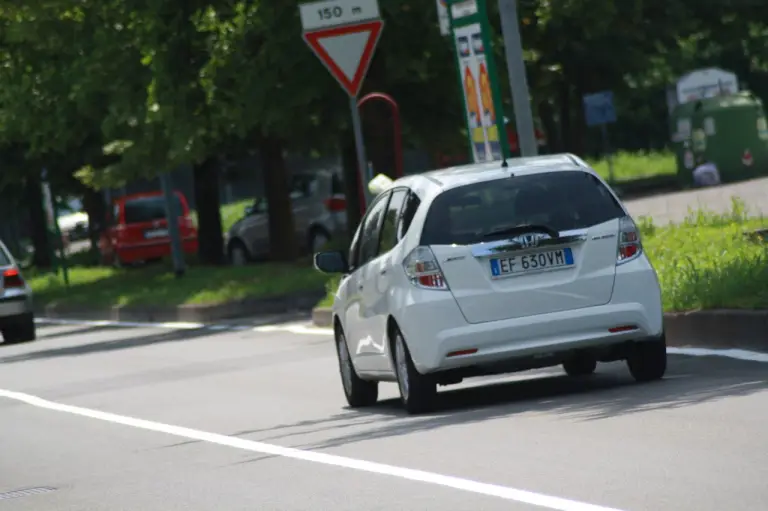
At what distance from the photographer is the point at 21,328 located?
29812 mm

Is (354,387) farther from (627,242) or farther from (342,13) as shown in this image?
(342,13)

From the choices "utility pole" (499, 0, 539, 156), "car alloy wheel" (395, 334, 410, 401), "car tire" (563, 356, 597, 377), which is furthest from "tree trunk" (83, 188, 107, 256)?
"car alloy wheel" (395, 334, 410, 401)

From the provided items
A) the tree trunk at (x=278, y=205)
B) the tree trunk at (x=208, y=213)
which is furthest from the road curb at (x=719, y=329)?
the tree trunk at (x=208, y=213)

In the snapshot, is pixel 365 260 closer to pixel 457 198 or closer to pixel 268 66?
pixel 457 198

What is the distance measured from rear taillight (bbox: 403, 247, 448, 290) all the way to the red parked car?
36262 mm

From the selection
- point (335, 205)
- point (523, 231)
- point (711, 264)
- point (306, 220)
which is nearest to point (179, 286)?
point (335, 205)

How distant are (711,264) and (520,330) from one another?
214 inches

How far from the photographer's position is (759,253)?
661 inches

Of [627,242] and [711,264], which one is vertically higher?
[627,242]

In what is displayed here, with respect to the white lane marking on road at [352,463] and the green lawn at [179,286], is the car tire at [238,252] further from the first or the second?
the white lane marking on road at [352,463]

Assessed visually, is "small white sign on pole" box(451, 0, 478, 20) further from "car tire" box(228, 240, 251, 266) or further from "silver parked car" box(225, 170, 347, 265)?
"car tire" box(228, 240, 251, 266)

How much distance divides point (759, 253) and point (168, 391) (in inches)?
202

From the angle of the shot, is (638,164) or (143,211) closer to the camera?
(143,211)

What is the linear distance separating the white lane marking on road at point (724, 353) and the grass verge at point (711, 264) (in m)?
0.39
